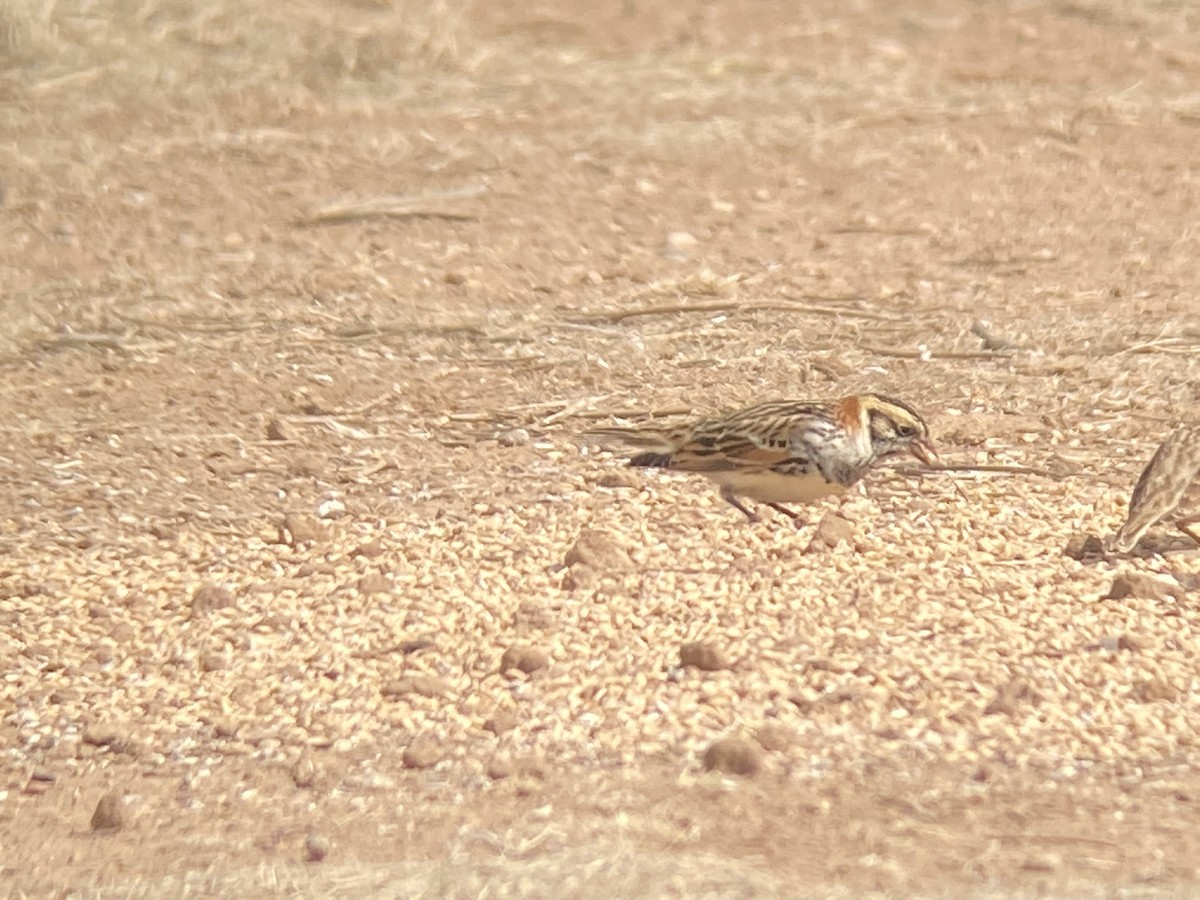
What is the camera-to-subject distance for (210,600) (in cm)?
621

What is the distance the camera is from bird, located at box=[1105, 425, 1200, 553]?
6.17 meters

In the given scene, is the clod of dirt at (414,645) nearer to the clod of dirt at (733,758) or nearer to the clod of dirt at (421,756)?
the clod of dirt at (421,756)

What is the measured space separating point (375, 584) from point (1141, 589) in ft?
7.80

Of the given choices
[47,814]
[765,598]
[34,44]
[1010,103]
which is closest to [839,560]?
[765,598]

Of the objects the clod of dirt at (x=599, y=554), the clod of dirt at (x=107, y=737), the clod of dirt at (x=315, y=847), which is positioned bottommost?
the clod of dirt at (x=107, y=737)

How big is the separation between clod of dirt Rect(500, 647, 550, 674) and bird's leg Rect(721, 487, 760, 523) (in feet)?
3.89

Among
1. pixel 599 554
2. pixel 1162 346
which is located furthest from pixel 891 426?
pixel 1162 346

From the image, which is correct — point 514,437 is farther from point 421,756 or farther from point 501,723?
point 421,756

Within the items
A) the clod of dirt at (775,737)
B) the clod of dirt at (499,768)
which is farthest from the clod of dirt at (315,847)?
the clod of dirt at (775,737)

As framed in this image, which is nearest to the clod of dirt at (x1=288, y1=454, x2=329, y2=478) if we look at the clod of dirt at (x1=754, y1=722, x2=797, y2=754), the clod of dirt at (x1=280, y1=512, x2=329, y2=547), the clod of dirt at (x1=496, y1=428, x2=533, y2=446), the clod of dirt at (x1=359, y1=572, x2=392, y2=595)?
the clod of dirt at (x1=280, y1=512, x2=329, y2=547)

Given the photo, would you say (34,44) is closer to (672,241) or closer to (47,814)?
(672,241)

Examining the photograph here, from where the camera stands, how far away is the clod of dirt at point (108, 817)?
5145 mm

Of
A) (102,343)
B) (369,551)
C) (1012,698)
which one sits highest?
(1012,698)

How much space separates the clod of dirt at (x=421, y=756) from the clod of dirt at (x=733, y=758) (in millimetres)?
743
